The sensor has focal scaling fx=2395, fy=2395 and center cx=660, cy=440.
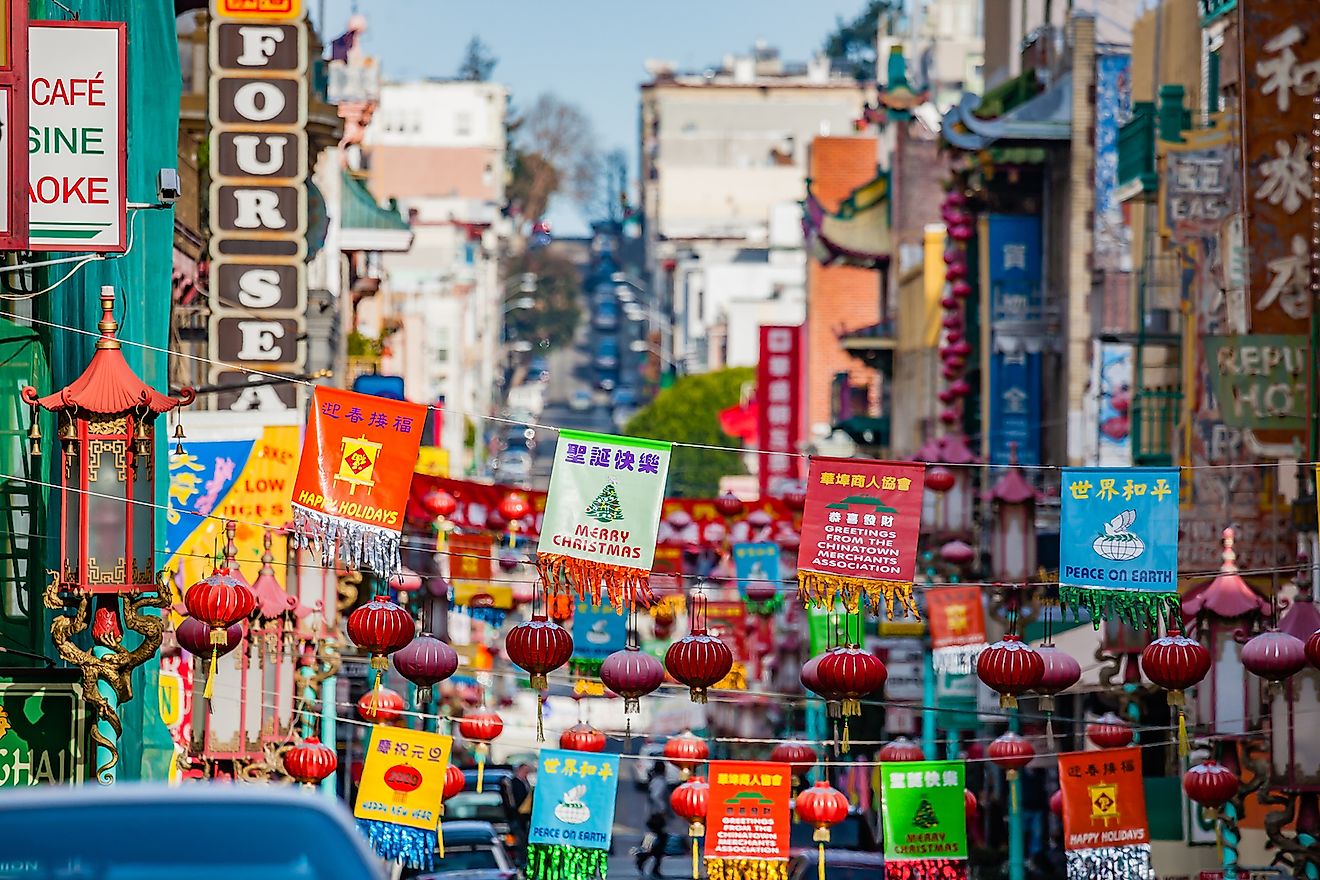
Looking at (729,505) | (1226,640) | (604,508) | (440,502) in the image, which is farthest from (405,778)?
(729,505)

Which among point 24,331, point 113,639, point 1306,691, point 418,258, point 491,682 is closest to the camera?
point 113,639

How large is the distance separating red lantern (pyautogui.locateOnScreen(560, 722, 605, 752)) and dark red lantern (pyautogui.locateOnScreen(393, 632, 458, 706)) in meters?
3.27

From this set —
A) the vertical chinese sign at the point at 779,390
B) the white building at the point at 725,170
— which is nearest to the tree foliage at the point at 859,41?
the white building at the point at 725,170

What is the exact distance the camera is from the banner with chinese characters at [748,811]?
71.2 feet

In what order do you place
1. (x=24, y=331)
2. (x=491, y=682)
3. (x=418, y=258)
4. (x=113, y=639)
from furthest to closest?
(x=418, y=258)
(x=491, y=682)
(x=24, y=331)
(x=113, y=639)

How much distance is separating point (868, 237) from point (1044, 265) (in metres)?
18.8

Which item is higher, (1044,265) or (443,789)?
(1044,265)

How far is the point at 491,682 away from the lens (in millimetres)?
59250

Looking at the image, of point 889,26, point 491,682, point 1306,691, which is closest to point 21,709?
point 1306,691

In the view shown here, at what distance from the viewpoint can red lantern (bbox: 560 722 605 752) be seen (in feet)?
74.6

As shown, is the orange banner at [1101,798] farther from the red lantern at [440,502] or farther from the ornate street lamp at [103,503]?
the red lantern at [440,502]

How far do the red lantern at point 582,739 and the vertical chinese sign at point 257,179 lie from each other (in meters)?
7.02

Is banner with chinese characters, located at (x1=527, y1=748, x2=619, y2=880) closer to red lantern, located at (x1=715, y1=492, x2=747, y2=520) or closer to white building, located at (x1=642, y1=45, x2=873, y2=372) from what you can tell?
red lantern, located at (x1=715, y1=492, x2=747, y2=520)

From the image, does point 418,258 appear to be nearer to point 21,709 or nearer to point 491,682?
point 491,682
